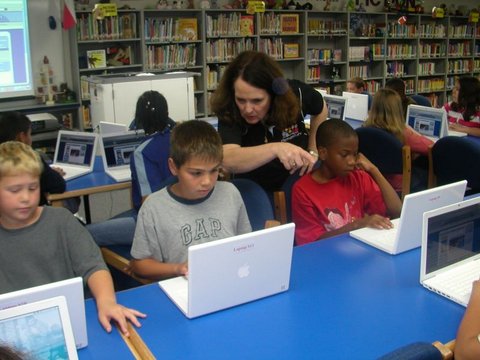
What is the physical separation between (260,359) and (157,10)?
5396 millimetres

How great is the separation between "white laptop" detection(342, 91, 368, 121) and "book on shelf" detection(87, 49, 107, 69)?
2.74 m

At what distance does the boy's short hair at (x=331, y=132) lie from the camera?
2188 mm

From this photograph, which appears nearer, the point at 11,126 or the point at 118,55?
the point at 11,126

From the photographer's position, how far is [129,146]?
→ 336 centimetres

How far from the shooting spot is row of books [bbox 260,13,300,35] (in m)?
6.78

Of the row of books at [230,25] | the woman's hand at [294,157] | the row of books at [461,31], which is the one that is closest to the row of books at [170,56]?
the row of books at [230,25]

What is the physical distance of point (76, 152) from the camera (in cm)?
339

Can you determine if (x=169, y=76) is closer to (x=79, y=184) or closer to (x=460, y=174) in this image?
(x=79, y=184)

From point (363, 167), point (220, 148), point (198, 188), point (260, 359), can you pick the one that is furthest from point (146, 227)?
point (363, 167)

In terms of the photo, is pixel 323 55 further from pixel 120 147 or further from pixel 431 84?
pixel 120 147

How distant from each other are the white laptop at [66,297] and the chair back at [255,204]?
98cm

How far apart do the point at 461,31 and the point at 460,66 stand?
0.60m

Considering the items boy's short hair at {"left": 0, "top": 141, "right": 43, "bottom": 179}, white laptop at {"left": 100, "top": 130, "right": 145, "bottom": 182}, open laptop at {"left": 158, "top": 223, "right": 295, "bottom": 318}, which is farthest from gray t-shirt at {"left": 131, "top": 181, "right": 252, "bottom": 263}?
white laptop at {"left": 100, "top": 130, "right": 145, "bottom": 182}

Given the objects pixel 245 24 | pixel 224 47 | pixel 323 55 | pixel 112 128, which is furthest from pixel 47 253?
pixel 323 55
